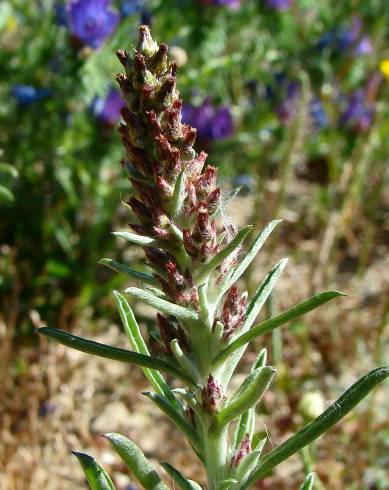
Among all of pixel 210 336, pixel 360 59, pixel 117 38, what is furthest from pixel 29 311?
pixel 360 59

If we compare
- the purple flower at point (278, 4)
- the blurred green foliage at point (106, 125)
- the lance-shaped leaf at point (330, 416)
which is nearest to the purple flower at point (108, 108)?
the blurred green foliage at point (106, 125)

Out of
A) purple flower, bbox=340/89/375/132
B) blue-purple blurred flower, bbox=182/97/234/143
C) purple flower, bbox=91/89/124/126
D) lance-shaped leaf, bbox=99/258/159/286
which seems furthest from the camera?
purple flower, bbox=340/89/375/132

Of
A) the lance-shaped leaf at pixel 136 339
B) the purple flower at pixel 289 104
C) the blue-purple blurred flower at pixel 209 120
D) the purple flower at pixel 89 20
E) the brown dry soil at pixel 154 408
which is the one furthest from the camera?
the purple flower at pixel 289 104

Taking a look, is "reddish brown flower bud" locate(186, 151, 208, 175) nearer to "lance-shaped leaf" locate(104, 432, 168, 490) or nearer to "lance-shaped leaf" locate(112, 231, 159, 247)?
"lance-shaped leaf" locate(112, 231, 159, 247)

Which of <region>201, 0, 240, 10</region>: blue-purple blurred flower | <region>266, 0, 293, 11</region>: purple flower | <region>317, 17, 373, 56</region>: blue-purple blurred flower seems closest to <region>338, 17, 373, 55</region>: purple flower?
<region>317, 17, 373, 56</region>: blue-purple blurred flower

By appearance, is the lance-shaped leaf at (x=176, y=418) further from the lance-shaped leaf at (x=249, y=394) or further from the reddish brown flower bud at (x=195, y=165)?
the reddish brown flower bud at (x=195, y=165)

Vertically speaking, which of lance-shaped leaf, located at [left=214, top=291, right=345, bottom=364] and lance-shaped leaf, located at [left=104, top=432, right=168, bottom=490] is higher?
lance-shaped leaf, located at [left=214, top=291, right=345, bottom=364]

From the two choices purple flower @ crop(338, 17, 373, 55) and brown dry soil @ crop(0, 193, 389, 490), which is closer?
brown dry soil @ crop(0, 193, 389, 490)

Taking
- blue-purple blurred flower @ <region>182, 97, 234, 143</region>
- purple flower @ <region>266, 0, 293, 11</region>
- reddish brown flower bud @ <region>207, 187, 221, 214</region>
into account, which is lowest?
reddish brown flower bud @ <region>207, 187, 221, 214</region>
